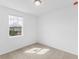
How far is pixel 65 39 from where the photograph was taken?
4.37m

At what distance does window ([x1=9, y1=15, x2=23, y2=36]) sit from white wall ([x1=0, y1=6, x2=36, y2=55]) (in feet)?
Result: 0.75

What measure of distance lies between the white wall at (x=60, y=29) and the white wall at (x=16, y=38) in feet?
2.07

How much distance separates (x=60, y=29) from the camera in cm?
461

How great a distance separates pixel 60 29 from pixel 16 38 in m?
2.32

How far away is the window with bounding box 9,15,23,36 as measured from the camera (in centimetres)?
422

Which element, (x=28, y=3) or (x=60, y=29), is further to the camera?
(x=60, y=29)

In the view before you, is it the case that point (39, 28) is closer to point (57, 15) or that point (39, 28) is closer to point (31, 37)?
point (31, 37)

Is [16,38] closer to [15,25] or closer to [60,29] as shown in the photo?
[15,25]

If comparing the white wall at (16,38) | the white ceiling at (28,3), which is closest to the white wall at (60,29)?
the white ceiling at (28,3)

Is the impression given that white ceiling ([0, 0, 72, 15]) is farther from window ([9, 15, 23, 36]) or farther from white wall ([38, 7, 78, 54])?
→ window ([9, 15, 23, 36])

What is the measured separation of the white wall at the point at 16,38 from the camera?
3697 millimetres

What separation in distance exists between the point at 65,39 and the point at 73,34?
52 centimetres

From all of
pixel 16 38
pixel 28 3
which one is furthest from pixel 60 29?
pixel 16 38

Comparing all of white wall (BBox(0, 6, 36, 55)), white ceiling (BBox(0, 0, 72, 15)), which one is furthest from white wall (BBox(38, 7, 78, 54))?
white wall (BBox(0, 6, 36, 55))
